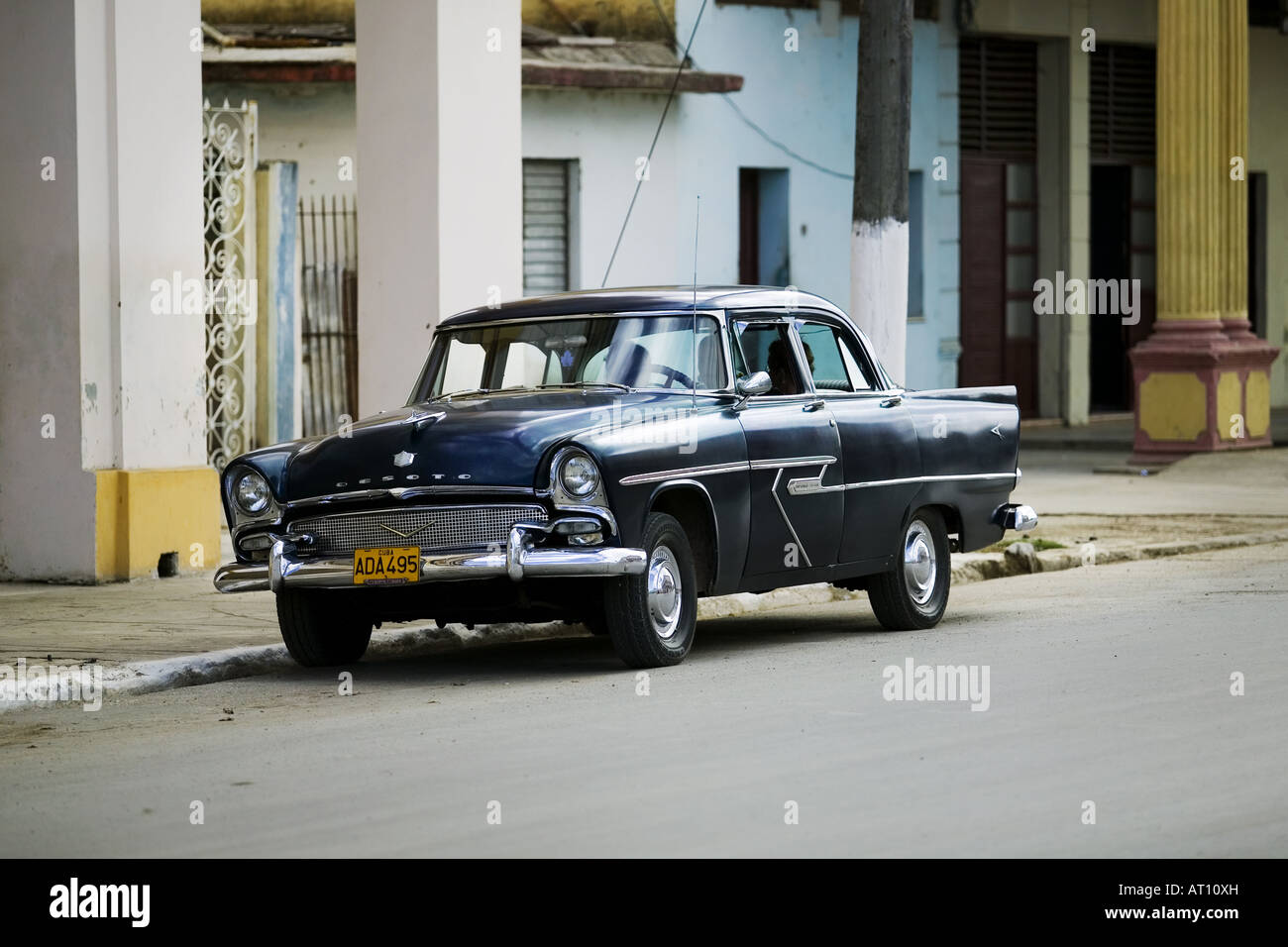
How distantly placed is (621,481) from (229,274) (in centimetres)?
651

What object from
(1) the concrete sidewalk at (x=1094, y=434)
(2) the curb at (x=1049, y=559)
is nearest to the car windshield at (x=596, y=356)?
(2) the curb at (x=1049, y=559)

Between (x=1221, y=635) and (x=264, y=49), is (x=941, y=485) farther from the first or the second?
(x=264, y=49)

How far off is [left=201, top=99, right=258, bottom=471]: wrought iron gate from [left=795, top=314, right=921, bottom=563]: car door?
5.14 metres

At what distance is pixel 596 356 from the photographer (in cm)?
1041

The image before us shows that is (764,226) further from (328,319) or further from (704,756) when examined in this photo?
(704,756)

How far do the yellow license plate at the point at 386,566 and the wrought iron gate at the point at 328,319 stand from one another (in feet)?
35.2

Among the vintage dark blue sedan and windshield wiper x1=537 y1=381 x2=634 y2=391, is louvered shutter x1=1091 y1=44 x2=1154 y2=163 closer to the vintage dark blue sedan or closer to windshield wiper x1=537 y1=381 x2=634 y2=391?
the vintage dark blue sedan

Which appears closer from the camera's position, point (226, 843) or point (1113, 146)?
point (226, 843)

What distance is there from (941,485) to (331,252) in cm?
1001

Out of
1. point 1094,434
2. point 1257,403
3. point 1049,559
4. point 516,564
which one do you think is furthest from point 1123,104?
point 516,564

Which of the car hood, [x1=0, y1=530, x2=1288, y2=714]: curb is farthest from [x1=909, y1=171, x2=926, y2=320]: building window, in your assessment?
the car hood

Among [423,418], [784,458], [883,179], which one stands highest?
[883,179]
